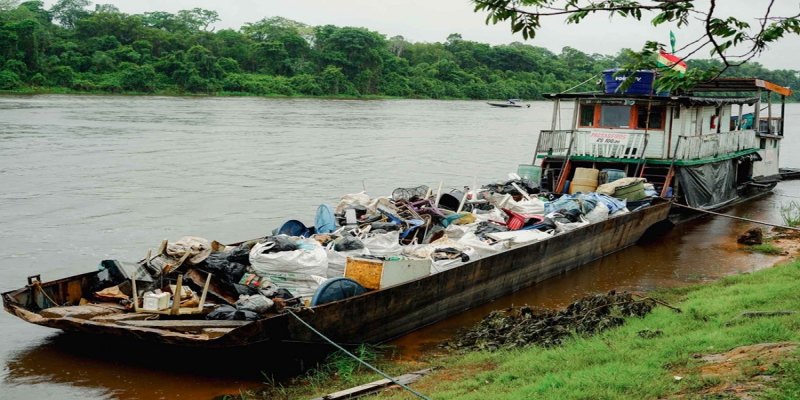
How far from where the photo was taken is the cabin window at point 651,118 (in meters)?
17.9

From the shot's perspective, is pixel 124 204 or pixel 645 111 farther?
pixel 124 204

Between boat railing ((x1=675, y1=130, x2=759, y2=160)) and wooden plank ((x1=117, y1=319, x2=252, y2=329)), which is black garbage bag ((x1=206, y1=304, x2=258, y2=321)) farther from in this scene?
boat railing ((x1=675, y1=130, x2=759, y2=160))

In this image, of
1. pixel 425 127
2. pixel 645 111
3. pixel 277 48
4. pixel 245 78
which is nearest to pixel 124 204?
pixel 645 111

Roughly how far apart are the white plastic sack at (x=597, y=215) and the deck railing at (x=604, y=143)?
127 inches

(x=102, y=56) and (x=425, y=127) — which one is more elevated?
(x=102, y=56)

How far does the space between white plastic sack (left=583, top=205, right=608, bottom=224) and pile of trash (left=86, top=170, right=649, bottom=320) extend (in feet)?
0.07

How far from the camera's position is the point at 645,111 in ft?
58.9

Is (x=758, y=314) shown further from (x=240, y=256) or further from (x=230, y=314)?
(x=240, y=256)

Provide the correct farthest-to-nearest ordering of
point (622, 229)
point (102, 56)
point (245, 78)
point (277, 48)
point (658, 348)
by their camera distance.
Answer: point (277, 48) < point (245, 78) < point (102, 56) < point (622, 229) < point (658, 348)

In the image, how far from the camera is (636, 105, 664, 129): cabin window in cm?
1786

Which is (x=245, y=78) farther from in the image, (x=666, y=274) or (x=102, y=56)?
(x=666, y=274)

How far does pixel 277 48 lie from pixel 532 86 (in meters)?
30.0

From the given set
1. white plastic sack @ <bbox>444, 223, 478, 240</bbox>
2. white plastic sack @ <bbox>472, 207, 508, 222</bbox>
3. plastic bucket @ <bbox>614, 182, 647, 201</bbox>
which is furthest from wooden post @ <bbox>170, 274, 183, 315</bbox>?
plastic bucket @ <bbox>614, 182, 647, 201</bbox>

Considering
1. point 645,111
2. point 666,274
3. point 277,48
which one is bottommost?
point 666,274
